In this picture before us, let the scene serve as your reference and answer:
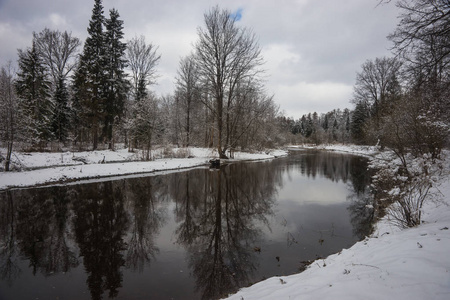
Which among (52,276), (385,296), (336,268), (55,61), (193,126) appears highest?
(55,61)

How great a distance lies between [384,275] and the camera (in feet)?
10.6

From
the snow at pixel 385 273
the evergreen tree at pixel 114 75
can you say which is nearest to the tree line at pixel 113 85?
the evergreen tree at pixel 114 75

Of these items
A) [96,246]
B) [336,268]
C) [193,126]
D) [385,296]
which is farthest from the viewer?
[193,126]

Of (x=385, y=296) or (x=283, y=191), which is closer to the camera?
(x=385, y=296)

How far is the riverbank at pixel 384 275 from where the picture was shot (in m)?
2.80

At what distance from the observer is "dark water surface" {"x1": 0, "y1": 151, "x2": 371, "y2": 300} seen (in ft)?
15.5

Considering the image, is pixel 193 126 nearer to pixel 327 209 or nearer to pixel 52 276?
pixel 327 209

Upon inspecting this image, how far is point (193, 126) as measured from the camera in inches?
1612

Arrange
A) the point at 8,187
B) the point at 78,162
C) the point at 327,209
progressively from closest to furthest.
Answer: the point at 327,209, the point at 8,187, the point at 78,162

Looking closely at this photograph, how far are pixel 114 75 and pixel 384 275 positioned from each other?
31345 mm

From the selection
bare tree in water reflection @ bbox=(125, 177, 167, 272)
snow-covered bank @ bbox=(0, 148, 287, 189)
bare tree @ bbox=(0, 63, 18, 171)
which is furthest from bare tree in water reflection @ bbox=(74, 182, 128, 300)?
bare tree @ bbox=(0, 63, 18, 171)

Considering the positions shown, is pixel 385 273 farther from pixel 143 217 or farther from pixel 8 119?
pixel 8 119

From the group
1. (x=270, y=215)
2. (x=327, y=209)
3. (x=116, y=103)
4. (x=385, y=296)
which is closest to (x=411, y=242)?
(x=385, y=296)

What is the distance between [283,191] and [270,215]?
4.24 m
